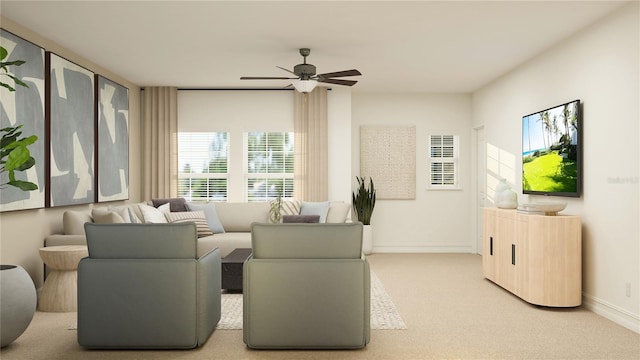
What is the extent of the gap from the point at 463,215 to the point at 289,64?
3974 millimetres

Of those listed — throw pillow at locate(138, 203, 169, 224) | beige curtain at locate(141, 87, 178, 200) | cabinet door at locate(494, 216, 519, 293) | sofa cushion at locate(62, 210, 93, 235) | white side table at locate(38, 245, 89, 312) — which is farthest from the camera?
beige curtain at locate(141, 87, 178, 200)

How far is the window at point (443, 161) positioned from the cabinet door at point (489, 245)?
8.52 ft

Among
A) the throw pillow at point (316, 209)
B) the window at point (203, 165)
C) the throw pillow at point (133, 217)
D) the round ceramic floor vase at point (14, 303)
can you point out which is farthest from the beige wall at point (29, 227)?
the throw pillow at point (316, 209)

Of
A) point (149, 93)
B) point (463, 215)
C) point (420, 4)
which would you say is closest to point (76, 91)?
point (149, 93)

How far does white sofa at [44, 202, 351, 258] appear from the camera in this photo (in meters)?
5.29

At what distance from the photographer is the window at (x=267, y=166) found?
8406 mm

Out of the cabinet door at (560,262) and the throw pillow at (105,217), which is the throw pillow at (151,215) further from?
the cabinet door at (560,262)

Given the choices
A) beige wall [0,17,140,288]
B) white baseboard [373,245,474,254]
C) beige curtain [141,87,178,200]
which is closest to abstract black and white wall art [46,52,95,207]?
beige wall [0,17,140,288]

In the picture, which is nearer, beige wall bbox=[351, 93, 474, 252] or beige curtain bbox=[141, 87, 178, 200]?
beige curtain bbox=[141, 87, 178, 200]

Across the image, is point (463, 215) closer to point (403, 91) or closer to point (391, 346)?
point (403, 91)

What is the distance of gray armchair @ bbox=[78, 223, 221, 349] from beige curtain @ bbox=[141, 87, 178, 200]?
4802mm

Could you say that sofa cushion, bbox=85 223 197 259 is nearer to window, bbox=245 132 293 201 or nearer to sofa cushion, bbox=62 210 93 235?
sofa cushion, bbox=62 210 93 235

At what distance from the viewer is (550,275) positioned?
4.74 m

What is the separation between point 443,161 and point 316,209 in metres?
2.51
